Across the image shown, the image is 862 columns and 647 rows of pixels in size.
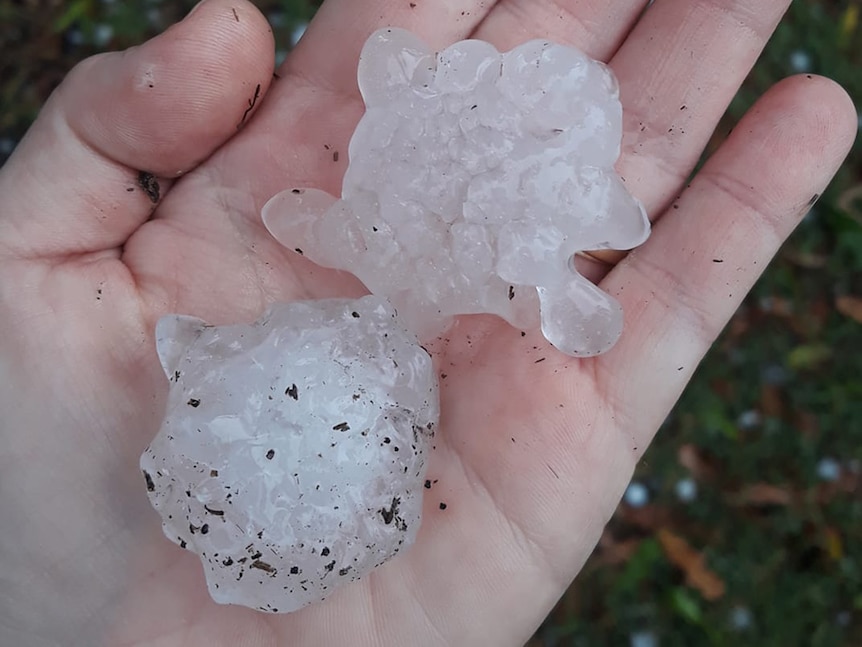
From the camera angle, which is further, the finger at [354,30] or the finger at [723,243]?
the finger at [354,30]

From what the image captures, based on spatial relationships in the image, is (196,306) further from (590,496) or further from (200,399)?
(590,496)

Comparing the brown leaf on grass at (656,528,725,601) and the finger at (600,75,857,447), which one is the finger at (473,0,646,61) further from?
the brown leaf on grass at (656,528,725,601)

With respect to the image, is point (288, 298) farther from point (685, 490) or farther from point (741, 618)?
point (741, 618)

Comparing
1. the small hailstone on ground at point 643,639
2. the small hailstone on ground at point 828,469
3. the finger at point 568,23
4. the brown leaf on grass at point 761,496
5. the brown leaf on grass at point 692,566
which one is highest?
the finger at point 568,23

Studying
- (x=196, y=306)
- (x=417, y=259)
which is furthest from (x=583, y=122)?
(x=196, y=306)

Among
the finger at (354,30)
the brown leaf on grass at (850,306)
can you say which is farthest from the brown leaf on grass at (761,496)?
the finger at (354,30)

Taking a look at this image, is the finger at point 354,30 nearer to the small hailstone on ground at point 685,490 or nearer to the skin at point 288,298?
the skin at point 288,298

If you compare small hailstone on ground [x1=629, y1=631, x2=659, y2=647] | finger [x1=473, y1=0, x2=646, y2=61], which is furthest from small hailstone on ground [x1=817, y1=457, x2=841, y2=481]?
finger [x1=473, y1=0, x2=646, y2=61]
